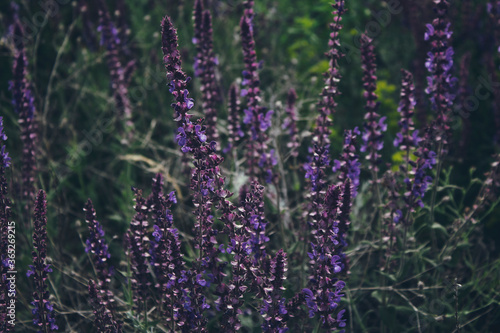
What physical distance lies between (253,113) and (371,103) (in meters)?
0.67

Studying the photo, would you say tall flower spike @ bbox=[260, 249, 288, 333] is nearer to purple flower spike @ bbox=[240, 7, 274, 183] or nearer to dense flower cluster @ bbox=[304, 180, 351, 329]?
dense flower cluster @ bbox=[304, 180, 351, 329]

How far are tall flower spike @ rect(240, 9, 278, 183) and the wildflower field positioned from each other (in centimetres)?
1

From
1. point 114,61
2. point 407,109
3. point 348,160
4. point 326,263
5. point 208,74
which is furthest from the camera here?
point 114,61

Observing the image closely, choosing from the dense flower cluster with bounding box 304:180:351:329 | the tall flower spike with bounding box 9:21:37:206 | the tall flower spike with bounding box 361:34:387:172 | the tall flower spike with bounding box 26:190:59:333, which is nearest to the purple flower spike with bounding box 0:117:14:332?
the tall flower spike with bounding box 26:190:59:333

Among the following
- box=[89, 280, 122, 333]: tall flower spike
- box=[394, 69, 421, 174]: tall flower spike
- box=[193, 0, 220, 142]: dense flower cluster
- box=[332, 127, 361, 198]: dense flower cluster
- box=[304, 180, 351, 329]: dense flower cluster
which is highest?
box=[193, 0, 220, 142]: dense flower cluster

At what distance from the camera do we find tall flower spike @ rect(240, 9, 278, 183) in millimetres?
2988

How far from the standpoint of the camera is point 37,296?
2549 mm

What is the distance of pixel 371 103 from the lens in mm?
2869

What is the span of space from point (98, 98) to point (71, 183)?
798 millimetres

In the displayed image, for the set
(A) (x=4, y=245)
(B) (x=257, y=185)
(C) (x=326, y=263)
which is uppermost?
(B) (x=257, y=185)

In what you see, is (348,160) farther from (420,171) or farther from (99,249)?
(99,249)

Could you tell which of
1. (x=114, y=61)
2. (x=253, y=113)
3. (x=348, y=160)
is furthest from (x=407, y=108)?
(x=114, y=61)

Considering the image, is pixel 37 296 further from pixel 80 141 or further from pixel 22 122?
pixel 80 141

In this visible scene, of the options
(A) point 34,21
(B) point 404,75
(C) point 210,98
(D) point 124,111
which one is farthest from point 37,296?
(A) point 34,21
